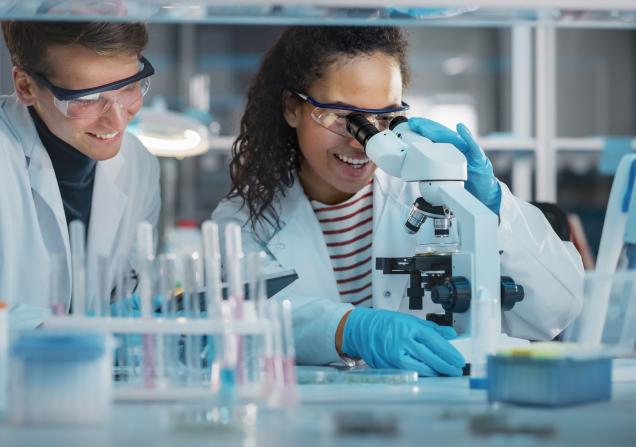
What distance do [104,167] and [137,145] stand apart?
0.96 ft

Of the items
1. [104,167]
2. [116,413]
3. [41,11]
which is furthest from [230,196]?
[116,413]

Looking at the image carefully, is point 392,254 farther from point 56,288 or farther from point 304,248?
point 56,288

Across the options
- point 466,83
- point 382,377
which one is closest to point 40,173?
point 382,377

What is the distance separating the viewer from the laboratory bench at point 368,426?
108 centimetres

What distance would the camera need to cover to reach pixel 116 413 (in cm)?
128

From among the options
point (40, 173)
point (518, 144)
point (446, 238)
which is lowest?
point (446, 238)

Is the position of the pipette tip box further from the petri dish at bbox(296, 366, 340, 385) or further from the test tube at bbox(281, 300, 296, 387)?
the petri dish at bbox(296, 366, 340, 385)

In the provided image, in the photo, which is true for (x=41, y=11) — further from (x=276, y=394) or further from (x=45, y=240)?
(x=45, y=240)

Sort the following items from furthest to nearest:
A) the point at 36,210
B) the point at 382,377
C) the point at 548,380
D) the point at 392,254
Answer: the point at 392,254 → the point at 36,210 → the point at 382,377 → the point at 548,380

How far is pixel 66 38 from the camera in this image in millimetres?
2408

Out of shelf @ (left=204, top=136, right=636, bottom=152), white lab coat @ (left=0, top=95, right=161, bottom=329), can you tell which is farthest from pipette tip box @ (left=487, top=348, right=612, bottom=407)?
shelf @ (left=204, top=136, right=636, bottom=152)

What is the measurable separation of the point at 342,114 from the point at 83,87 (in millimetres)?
698

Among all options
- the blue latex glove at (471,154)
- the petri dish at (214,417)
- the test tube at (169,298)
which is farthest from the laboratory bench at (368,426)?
the blue latex glove at (471,154)

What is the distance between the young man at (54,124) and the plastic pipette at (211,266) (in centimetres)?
86
